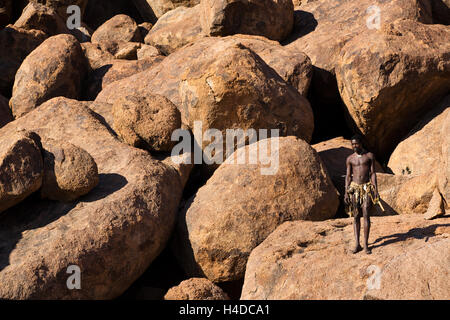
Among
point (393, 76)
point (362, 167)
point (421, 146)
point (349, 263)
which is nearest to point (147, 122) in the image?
point (362, 167)

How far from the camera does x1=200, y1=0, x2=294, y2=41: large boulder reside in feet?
36.6

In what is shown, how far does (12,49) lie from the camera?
463 inches

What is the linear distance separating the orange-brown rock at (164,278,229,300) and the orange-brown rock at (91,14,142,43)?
933 centimetres

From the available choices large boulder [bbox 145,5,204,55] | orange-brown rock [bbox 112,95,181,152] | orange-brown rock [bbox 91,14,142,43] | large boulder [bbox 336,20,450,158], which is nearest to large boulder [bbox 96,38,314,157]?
orange-brown rock [bbox 112,95,181,152]

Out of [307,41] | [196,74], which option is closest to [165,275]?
[196,74]

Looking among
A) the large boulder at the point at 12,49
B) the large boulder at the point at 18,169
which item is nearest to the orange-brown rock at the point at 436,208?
the large boulder at the point at 18,169

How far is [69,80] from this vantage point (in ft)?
34.4

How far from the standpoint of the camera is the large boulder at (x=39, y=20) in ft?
41.9

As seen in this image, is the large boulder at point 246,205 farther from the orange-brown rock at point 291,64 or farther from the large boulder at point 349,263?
the orange-brown rock at point 291,64

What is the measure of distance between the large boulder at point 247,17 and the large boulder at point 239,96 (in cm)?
265

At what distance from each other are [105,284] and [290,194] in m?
2.53

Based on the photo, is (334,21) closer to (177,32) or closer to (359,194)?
(177,32)

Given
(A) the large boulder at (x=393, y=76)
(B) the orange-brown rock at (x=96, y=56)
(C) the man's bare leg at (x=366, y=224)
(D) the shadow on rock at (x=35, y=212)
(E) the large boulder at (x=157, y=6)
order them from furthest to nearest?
(E) the large boulder at (x=157, y=6)
(B) the orange-brown rock at (x=96, y=56)
(A) the large boulder at (x=393, y=76)
(D) the shadow on rock at (x=35, y=212)
(C) the man's bare leg at (x=366, y=224)

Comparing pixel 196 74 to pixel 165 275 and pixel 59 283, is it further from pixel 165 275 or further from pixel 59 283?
pixel 59 283
